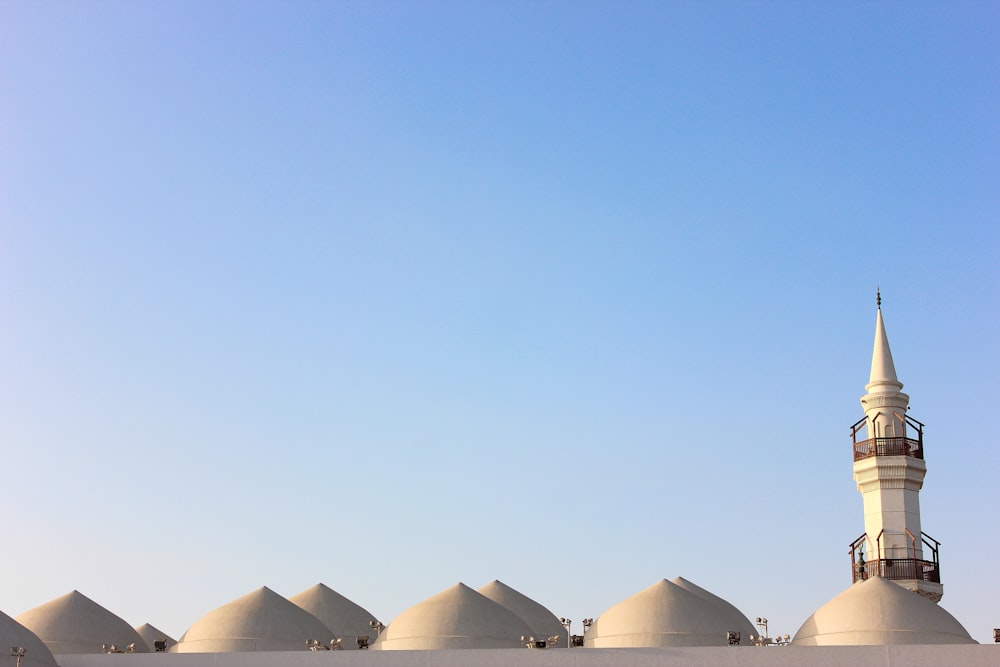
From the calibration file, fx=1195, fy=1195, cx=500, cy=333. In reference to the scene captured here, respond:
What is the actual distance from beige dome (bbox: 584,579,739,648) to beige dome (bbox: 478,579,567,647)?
6.12m

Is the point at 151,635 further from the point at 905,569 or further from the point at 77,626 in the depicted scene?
the point at 905,569

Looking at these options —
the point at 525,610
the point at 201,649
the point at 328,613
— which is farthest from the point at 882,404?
the point at 201,649

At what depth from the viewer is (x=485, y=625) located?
3516cm

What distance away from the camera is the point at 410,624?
115 feet

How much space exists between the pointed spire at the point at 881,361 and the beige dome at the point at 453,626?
1555 cm

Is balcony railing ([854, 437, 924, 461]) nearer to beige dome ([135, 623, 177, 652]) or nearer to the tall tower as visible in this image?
the tall tower

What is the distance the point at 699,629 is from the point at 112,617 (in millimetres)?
19729

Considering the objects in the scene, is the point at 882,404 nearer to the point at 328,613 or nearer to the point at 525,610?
the point at 525,610

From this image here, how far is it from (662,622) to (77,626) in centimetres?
1907

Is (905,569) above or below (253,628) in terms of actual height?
above

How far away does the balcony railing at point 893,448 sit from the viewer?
40.0 m

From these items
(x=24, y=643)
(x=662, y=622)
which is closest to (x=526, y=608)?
(x=662, y=622)

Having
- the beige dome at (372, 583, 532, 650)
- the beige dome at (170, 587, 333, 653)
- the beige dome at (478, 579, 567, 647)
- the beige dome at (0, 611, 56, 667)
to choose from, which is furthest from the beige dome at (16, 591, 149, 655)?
the beige dome at (478, 579, 567, 647)

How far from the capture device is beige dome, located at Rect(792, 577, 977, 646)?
31172mm
